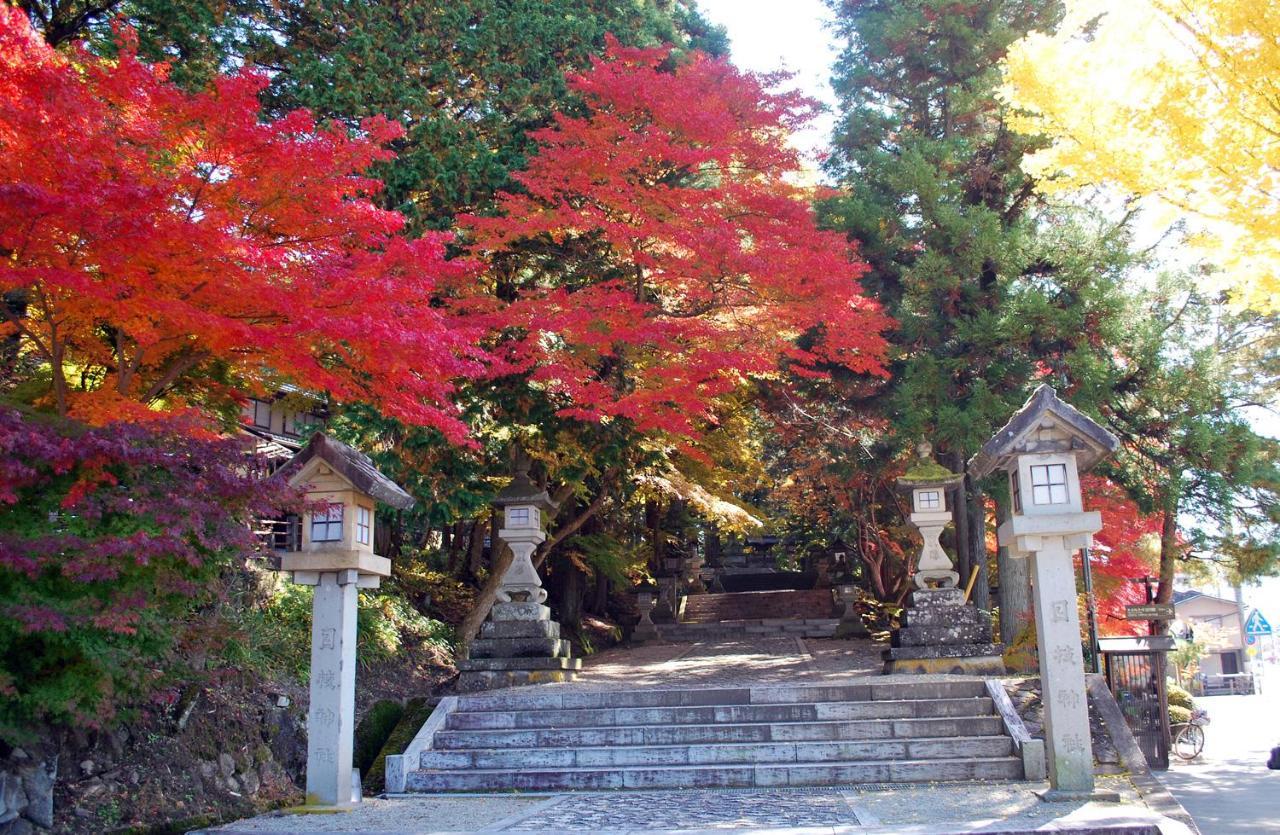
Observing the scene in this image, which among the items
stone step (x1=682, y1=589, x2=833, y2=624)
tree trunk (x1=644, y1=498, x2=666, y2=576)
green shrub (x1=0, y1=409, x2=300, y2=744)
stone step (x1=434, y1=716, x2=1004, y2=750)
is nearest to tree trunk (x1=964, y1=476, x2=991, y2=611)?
stone step (x1=434, y1=716, x2=1004, y2=750)

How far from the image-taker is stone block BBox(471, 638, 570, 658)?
38.0 ft

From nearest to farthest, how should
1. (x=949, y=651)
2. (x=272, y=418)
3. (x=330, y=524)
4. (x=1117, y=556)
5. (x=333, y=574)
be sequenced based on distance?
1. (x=333, y=574)
2. (x=330, y=524)
3. (x=949, y=651)
4. (x=1117, y=556)
5. (x=272, y=418)

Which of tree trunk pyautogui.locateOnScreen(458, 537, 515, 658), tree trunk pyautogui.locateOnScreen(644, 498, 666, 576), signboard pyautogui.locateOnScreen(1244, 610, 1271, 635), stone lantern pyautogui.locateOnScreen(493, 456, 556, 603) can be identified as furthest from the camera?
tree trunk pyautogui.locateOnScreen(644, 498, 666, 576)

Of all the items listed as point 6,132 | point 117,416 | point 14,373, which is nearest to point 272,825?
point 117,416

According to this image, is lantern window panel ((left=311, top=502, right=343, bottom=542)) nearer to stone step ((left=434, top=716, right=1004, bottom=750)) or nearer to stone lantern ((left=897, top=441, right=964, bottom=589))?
stone step ((left=434, top=716, right=1004, bottom=750))

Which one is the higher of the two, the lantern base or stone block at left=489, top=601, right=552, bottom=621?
stone block at left=489, top=601, right=552, bottom=621

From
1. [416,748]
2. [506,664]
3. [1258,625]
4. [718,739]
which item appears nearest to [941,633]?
[718,739]

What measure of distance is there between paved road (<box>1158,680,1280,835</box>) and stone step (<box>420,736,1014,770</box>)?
6.60 ft

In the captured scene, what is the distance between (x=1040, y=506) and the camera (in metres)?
7.77

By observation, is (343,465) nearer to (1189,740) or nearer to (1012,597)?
(1012,597)

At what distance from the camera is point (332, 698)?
25.5 ft

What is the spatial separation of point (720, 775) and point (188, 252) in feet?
20.6

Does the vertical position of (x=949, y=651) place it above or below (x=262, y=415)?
below

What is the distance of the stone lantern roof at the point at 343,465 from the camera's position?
811 cm
